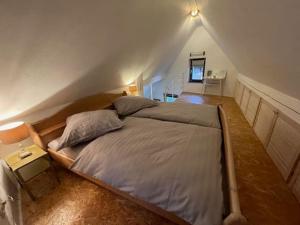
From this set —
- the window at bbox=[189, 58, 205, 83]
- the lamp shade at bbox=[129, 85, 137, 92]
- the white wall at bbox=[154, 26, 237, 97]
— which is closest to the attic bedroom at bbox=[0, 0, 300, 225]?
the lamp shade at bbox=[129, 85, 137, 92]

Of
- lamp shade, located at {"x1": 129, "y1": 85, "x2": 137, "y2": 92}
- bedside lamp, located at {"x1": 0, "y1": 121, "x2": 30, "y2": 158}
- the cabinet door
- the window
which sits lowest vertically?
the cabinet door

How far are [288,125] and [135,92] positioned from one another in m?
2.97

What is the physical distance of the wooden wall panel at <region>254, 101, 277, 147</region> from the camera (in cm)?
213

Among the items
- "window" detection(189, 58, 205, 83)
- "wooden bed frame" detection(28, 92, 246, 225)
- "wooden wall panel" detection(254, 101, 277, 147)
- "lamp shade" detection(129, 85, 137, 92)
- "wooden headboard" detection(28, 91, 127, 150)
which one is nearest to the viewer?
"wooden bed frame" detection(28, 92, 246, 225)

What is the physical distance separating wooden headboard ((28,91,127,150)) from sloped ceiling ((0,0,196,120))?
0.16 metres

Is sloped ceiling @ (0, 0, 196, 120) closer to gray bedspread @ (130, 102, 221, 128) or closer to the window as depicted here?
gray bedspread @ (130, 102, 221, 128)

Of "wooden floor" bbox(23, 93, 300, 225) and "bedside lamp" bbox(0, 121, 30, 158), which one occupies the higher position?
"bedside lamp" bbox(0, 121, 30, 158)

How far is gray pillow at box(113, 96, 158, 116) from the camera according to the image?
8.34 ft

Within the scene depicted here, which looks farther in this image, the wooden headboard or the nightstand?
the wooden headboard

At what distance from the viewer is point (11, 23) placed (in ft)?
3.08

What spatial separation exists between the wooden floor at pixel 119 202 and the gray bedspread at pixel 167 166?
422 mm

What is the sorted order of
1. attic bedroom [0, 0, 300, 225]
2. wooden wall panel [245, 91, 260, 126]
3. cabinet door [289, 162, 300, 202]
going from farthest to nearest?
wooden wall panel [245, 91, 260, 126] < cabinet door [289, 162, 300, 202] < attic bedroom [0, 0, 300, 225]

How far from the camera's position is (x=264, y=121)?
7.82 feet

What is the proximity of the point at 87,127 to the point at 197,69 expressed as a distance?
5.18 metres
